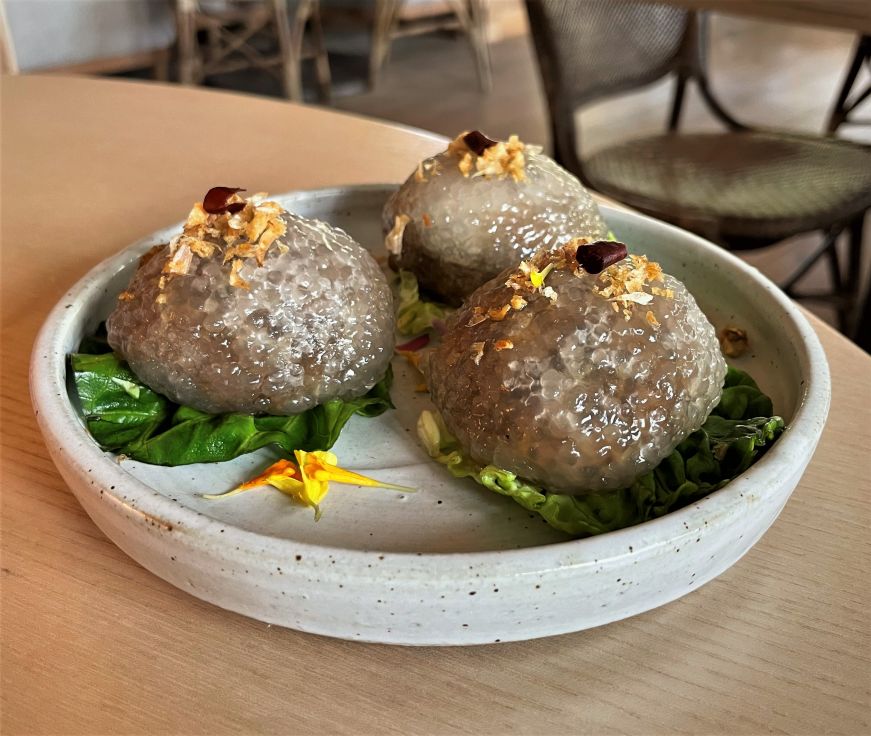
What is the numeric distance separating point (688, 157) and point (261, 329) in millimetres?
1565

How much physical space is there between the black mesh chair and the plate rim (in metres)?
1.14

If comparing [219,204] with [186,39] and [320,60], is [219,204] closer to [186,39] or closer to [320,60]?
[186,39]

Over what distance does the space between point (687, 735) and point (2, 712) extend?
0.40m

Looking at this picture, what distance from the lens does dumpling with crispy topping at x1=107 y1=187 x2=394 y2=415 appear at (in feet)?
2.07

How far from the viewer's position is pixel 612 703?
1.70ft

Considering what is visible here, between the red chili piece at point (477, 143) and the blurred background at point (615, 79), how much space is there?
3.37 feet

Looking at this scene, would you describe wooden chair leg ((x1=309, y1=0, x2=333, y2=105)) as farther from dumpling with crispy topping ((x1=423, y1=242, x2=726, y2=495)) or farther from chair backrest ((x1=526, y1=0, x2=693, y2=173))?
dumpling with crispy topping ((x1=423, y1=242, x2=726, y2=495))

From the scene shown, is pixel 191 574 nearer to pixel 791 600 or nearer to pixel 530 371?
→ pixel 530 371

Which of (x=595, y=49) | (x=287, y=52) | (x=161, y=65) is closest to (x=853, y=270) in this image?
(x=595, y=49)

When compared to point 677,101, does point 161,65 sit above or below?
below

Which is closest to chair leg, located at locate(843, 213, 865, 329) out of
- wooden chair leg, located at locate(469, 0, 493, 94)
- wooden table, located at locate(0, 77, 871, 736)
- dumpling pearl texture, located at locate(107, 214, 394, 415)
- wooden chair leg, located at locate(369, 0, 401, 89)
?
wooden table, located at locate(0, 77, 871, 736)

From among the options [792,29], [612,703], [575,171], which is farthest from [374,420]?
[792,29]

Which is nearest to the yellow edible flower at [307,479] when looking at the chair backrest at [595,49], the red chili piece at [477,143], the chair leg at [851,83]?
the red chili piece at [477,143]

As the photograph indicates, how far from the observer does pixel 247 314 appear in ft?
2.07
